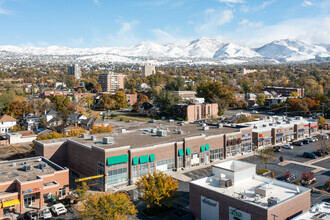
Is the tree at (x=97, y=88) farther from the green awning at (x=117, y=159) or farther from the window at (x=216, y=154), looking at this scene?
the green awning at (x=117, y=159)

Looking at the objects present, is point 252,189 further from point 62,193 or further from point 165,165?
point 62,193

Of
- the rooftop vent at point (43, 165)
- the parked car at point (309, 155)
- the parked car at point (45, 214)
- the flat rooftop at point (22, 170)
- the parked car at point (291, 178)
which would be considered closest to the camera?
the parked car at point (45, 214)

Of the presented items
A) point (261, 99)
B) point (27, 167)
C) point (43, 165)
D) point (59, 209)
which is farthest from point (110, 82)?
point (59, 209)

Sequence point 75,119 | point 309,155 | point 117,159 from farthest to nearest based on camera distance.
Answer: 1. point 75,119
2. point 309,155
3. point 117,159

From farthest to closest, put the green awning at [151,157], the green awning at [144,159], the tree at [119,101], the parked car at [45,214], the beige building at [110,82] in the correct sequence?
the beige building at [110,82] → the tree at [119,101] → the green awning at [151,157] → the green awning at [144,159] → the parked car at [45,214]

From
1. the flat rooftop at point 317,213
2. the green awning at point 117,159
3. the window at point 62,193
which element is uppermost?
the green awning at point 117,159

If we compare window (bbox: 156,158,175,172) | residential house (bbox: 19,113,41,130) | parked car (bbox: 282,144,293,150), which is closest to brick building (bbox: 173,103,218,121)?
parked car (bbox: 282,144,293,150)

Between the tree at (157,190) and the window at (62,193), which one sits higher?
the tree at (157,190)

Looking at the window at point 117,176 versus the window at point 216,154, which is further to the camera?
the window at point 216,154

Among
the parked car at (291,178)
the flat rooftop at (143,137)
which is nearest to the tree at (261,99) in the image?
the flat rooftop at (143,137)
